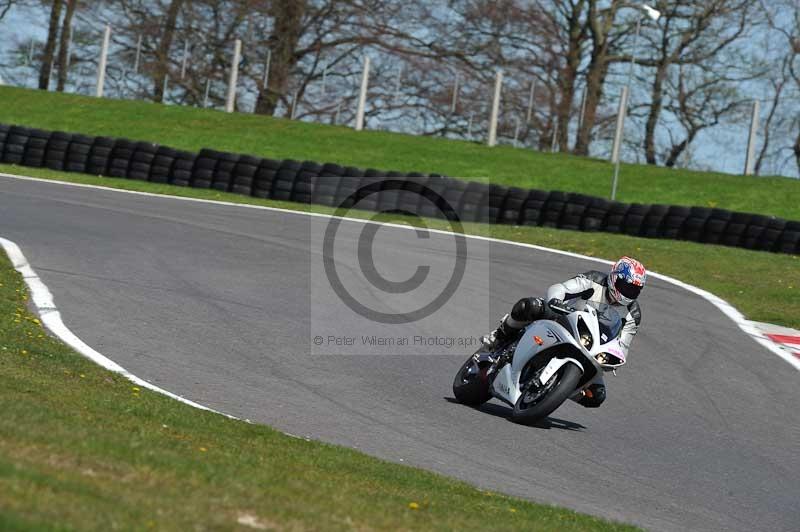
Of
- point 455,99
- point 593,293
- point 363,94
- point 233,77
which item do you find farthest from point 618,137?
point 593,293

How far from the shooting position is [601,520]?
21.7ft

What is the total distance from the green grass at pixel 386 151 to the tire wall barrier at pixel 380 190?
3.99 metres

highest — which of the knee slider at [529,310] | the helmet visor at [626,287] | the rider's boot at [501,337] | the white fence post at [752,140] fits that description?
the white fence post at [752,140]

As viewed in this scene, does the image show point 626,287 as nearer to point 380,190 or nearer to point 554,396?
point 554,396

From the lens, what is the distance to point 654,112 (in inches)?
1864

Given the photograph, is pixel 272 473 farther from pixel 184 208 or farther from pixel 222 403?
pixel 184 208

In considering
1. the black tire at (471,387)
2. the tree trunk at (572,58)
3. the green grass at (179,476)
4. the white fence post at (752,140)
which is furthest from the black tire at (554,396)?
the tree trunk at (572,58)

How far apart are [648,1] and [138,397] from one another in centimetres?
3767

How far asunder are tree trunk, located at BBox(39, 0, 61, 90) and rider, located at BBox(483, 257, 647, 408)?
3604 centimetres

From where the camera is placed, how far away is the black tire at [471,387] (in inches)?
379

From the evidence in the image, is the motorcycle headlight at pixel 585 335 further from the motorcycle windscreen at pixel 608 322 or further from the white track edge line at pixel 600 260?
the white track edge line at pixel 600 260

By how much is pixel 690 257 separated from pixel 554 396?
11.4 meters

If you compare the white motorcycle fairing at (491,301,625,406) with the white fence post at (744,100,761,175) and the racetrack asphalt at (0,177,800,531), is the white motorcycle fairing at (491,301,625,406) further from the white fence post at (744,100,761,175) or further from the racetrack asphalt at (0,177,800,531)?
the white fence post at (744,100,761,175)

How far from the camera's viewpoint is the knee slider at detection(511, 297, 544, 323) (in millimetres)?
9391
